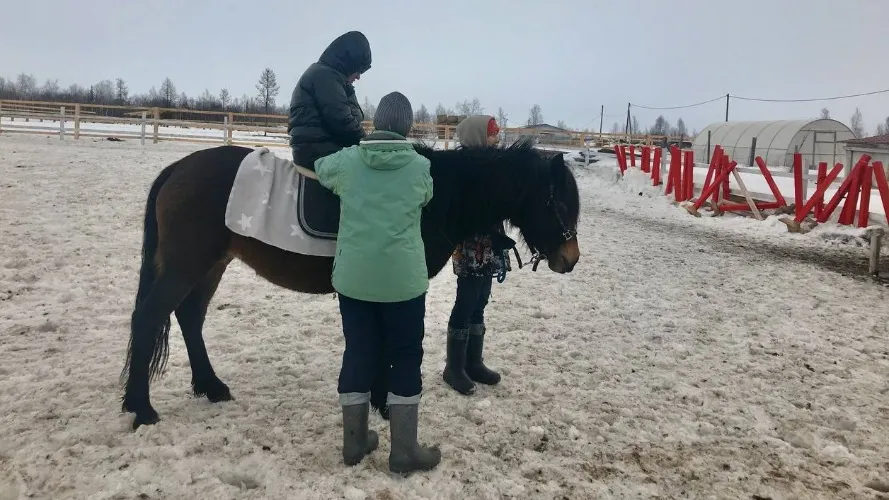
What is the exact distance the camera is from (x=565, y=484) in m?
2.67

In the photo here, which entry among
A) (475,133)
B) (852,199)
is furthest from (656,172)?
(475,133)

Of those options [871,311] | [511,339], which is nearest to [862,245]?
[871,311]

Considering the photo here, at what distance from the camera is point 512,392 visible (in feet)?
12.3

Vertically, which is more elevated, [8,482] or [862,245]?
[862,245]

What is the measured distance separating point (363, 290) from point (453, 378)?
4.87 ft

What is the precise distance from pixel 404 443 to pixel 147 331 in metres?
1.66

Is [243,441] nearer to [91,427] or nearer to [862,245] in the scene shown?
[91,427]

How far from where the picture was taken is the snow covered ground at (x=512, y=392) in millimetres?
2654

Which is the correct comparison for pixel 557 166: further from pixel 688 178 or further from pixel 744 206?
pixel 688 178

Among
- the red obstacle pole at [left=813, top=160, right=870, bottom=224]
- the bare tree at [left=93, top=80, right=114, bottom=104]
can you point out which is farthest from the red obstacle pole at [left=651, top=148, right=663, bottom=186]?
the bare tree at [left=93, top=80, right=114, bottom=104]

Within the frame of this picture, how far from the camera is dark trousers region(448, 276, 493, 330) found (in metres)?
3.64

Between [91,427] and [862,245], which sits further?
[862,245]

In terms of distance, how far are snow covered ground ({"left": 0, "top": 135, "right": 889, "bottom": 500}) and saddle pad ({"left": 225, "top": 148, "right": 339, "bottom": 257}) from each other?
1.08 metres

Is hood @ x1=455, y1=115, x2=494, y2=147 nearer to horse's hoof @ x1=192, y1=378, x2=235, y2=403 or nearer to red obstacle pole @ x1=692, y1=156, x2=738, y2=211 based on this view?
horse's hoof @ x1=192, y1=378, x2=235, y2=403
